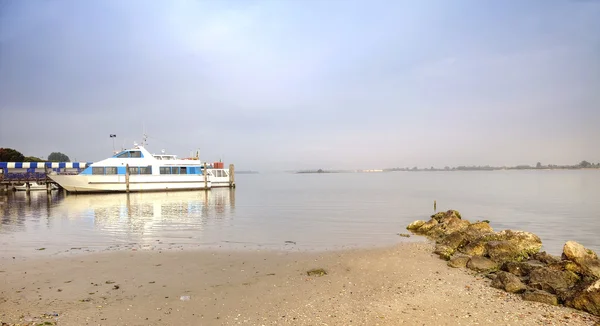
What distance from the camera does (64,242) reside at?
15.1 metres

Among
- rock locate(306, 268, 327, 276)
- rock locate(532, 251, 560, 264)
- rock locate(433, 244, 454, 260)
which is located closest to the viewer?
rock locate(306, 268, 327, 276)

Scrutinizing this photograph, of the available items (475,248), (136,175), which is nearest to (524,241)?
(475,248)

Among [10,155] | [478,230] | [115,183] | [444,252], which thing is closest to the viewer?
[444,252]

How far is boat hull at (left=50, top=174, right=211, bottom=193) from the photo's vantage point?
41594 millimetres

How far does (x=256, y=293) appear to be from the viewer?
27.4 feet

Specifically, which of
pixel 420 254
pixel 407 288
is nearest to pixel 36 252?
pixel 407 288

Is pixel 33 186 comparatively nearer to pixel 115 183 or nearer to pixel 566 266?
pixel 115 183

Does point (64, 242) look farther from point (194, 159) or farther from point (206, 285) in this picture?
point (194, 159)

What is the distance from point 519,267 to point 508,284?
1.76 metres

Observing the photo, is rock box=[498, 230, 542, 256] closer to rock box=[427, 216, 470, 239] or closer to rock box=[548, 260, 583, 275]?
rock box=[548, 260, 583, 275]

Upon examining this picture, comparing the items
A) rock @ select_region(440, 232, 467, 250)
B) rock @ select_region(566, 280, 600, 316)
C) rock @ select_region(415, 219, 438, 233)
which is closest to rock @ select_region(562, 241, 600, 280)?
rock @ select_region(566, 280, 600, 316)

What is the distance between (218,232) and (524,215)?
872 inches

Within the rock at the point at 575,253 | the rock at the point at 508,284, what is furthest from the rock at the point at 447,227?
the rock at the point at 508,284

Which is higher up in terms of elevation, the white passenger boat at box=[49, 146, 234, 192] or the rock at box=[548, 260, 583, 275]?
the white passenger boat at box=[49, 146, 234, 192]
